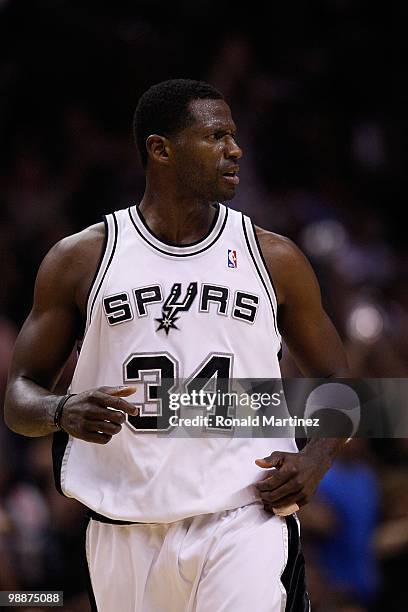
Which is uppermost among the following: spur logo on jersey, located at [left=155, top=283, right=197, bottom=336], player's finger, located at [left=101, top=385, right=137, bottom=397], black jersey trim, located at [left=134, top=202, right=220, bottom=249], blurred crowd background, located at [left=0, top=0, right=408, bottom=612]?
blurred crowd background, located at [left=0, top=0, right=408, bottom=612]

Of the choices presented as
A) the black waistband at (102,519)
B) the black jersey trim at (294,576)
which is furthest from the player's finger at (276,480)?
the black waistband at (102,519)

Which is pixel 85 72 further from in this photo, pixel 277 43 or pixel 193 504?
pixel 193 504

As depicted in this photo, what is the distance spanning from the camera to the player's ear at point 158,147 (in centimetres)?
437

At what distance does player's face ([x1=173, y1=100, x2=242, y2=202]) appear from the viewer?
423 centimetres

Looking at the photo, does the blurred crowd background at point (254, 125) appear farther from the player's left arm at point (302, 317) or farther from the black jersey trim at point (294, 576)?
the black jersey trim at point (294, 576)

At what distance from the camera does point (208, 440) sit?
3.96 m

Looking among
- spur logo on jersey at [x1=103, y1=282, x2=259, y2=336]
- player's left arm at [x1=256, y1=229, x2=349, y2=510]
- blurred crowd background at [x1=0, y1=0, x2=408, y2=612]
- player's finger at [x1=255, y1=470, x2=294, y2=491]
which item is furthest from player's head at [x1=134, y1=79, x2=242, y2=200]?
blurred crowd background at [x1=0, y1=0, x2=408, y2=612]

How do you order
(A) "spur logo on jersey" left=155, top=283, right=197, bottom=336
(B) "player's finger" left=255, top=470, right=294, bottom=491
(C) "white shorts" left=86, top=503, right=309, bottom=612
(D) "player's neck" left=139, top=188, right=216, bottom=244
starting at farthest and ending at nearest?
(D) "player's neck" left=139, top=188, right=216, bottom=244, (A) "spur logo on jersey" left=155, top=283, right=197, bottom=336, (B) "player's finger" left=255, top=470, right=294, bottom=491, (C) "white shorts" left=86, top=503, right=309, bottom=612

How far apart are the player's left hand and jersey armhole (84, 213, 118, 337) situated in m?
0.78

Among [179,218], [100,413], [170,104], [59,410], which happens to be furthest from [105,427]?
[170,104]

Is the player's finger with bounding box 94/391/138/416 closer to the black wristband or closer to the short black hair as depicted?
the black wristband

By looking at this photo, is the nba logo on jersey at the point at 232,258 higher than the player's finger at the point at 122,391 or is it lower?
higher

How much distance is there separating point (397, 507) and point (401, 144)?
3.51 metres

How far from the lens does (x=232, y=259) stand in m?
4.21
